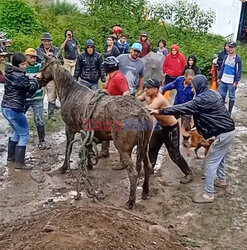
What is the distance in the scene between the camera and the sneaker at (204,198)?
6762 millimetres

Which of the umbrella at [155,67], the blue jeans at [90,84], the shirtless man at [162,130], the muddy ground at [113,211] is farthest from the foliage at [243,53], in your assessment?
the shirtless man at [162,130]

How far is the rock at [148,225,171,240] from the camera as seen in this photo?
5.39 meters

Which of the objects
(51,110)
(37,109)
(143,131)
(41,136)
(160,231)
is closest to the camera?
(160,231)

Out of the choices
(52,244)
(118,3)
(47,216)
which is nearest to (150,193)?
(47,216)

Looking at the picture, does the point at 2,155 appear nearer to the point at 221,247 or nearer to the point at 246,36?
the point at 221,247

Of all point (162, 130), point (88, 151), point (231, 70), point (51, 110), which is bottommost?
point (51, 110)

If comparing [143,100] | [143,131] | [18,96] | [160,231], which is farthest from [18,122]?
[160,231]

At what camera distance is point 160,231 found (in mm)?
5457

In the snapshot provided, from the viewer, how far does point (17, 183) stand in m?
7.18

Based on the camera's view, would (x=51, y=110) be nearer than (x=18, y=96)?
No

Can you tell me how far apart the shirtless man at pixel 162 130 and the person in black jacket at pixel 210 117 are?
370mm

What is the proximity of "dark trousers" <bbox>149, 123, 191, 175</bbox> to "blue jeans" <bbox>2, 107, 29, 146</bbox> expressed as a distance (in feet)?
7.11

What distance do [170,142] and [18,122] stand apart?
101 inches

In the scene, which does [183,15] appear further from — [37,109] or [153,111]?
[153,111]
